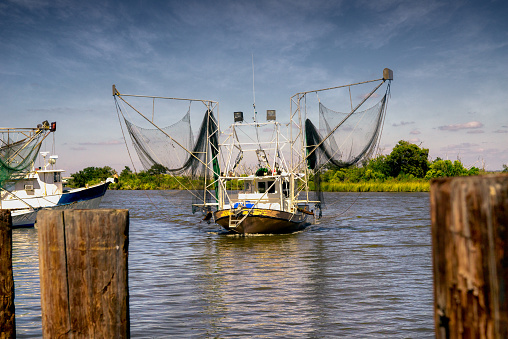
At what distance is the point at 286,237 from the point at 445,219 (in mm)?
22589

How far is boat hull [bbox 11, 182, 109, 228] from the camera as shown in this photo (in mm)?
29938

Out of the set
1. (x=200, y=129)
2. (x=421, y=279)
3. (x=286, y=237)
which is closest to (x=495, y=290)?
(x=421, y=279)

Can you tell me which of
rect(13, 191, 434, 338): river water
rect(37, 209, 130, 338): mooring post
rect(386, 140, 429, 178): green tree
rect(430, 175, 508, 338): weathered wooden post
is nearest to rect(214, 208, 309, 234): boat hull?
rect(13, 191, 434, 338): river water

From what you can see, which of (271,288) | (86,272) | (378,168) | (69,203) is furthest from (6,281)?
(378,168)

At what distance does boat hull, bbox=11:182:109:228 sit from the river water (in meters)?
7.65

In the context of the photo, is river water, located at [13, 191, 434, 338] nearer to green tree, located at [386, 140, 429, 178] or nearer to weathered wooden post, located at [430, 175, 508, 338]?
weathered wooden post, located at [430, 175, 508, 338]

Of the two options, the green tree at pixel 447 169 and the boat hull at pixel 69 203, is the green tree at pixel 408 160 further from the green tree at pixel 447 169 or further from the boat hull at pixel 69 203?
the boat hull at pixel 69 203

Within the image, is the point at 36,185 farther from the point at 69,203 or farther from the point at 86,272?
the point at 86,272

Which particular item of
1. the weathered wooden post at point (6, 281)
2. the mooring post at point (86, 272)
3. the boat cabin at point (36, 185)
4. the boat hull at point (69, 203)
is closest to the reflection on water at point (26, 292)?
the weathered wooden post at point (6, 281)

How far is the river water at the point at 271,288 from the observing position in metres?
8.41

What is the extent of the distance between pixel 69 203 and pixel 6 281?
1157 inches

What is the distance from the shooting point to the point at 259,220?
76.9 ft

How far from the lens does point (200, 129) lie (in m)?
22.7

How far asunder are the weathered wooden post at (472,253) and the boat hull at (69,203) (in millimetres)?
27995
